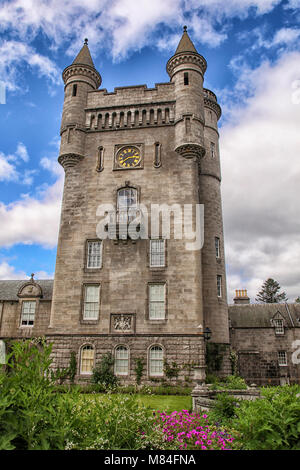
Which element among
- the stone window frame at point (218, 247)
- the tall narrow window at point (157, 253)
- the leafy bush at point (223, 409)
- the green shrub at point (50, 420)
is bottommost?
the leafy bush at point (223, 409)

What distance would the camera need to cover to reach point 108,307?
25.3m

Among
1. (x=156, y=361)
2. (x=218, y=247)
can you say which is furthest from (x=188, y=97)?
(x=156, y=361)

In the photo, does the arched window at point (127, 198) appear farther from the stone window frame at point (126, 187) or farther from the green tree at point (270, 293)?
the green tree at point (270, 293)

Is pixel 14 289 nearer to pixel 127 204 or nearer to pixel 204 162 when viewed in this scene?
pixel 127 204

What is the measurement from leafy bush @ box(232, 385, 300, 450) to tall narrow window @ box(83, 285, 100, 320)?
66.5 feet

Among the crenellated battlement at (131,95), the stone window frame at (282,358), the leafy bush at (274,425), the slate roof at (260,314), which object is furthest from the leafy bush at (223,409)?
the stone window frame at (282,358)

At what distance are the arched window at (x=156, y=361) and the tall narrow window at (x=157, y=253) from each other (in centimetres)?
578

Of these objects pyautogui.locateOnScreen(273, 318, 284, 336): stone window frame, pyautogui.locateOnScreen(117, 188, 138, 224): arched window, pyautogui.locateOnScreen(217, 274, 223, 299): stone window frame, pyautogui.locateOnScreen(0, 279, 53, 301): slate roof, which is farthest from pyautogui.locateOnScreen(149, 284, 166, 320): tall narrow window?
pyautogui.locateOnScreen(273, 318, 284, 336): stone window frame

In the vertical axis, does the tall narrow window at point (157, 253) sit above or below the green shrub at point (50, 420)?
above

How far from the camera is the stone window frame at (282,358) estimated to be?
35.9m

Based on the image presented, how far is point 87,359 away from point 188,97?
21.4 metres

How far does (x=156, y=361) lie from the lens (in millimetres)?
23703

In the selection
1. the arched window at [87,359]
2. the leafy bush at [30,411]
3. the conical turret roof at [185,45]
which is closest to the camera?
the leafy bush at [30,411]
